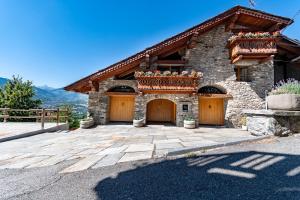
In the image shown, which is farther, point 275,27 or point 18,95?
point 18,95

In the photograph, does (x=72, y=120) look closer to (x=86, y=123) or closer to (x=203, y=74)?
(x=86, y=123)

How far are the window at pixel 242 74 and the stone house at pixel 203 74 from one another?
63 millimetres

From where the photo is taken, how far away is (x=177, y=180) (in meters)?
2.96

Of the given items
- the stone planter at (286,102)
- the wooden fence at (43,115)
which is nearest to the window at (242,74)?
the stone planter at (286,102)

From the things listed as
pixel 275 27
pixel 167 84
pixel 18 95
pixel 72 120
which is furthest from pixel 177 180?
pixel 18 95

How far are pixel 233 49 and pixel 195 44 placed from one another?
2.50m

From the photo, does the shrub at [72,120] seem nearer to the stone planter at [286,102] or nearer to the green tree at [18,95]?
the green tree at [18,95]

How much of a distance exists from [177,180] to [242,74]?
12.2 metres

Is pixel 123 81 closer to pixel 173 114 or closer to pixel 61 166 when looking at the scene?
pixel 173 114

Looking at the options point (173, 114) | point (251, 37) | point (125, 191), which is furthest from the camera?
point (173, 114)

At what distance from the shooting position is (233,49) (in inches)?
466

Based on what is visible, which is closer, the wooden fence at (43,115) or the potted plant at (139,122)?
the wooden fence at (43,115)

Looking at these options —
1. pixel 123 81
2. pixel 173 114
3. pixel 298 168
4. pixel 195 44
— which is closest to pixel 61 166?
pixel 298 168

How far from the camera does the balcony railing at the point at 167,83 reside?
11383 millimetres
